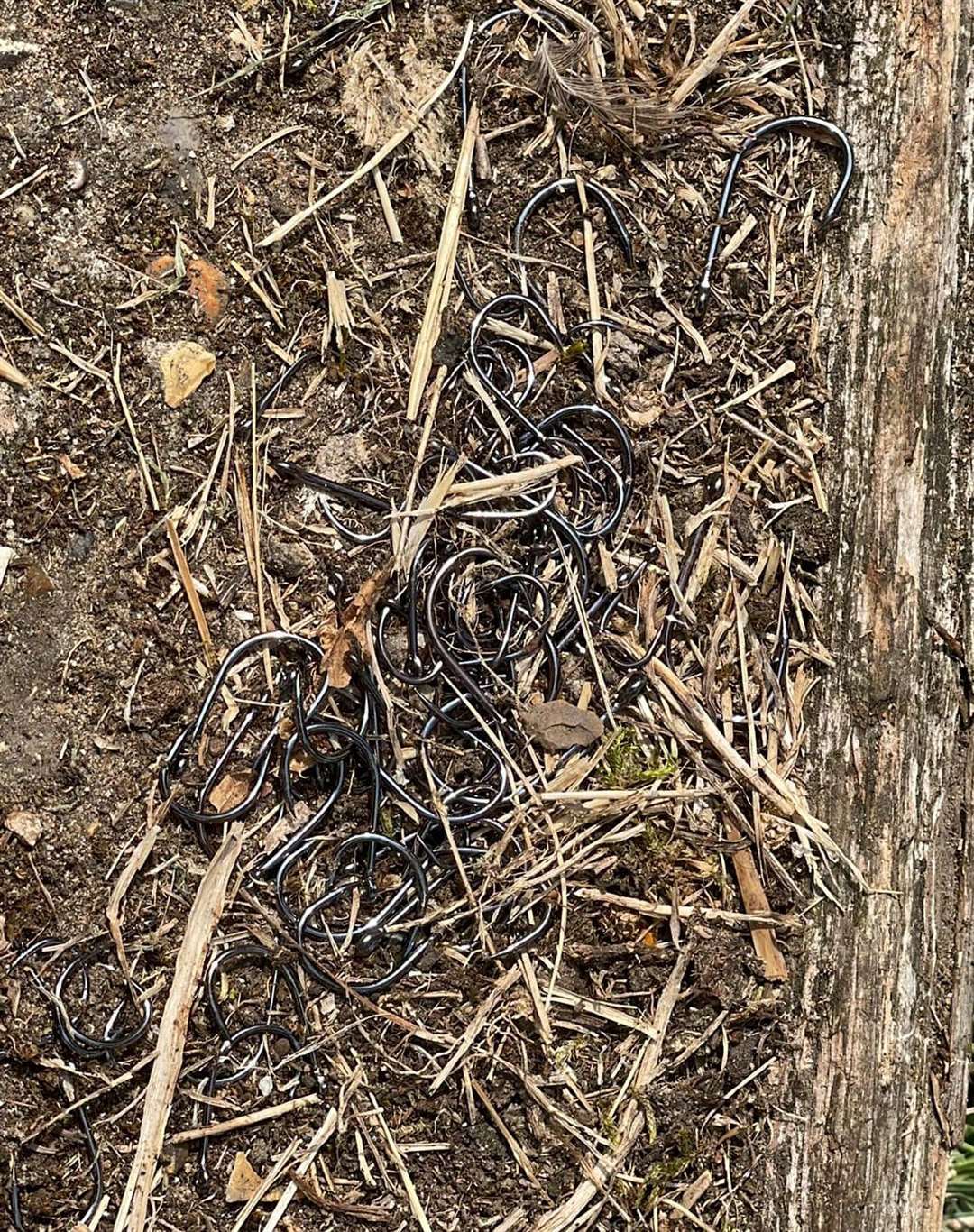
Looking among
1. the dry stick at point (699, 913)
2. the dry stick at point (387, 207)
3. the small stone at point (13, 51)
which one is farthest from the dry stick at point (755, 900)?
the small stone at point (13, 51)

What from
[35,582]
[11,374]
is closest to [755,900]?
[35,582]

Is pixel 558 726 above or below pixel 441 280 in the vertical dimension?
below

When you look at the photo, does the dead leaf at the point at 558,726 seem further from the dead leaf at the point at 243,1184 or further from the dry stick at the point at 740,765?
the dead leaf at the point at 243,1184

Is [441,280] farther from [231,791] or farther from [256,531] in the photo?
[231,791]

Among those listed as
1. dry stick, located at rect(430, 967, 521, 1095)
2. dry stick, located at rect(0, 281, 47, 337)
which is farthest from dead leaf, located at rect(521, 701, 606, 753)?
dry stick, located at rect(0, 281, 47, 337)

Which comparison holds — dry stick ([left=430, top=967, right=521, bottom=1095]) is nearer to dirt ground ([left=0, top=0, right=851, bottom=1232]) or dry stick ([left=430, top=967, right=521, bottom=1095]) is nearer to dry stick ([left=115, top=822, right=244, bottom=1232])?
dirt ground ([left=0, top=0, right=851, bottom=1232])
